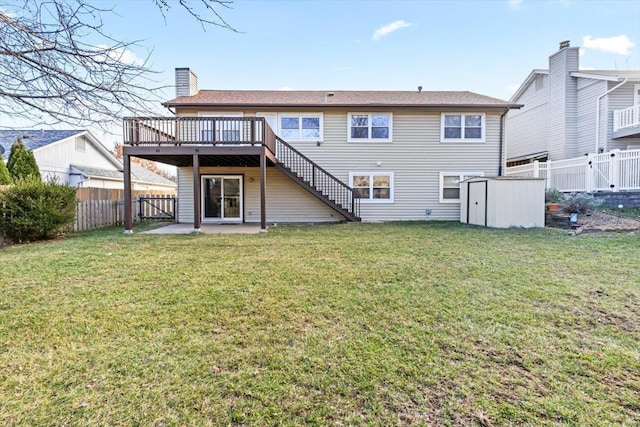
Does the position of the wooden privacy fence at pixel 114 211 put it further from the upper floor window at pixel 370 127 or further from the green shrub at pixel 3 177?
the upper floor window at pixel 370 127

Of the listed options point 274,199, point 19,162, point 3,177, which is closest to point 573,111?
point 274,199

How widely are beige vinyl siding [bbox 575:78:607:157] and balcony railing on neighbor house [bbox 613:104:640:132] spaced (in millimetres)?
459

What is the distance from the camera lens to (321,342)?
2.89 m

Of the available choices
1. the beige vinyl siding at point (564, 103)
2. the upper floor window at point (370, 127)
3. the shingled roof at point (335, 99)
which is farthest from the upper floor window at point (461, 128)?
the beige vinyl siding at point (564, 103)

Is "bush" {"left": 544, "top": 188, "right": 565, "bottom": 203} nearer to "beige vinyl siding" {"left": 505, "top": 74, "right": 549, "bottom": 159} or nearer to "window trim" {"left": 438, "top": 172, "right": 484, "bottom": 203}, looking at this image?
"window trim" {"left": 438, "top": 172, "right": 484, "bottom": 203}

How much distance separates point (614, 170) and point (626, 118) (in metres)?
4.27

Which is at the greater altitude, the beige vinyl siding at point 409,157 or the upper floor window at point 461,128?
the upper floor window at point 461,128

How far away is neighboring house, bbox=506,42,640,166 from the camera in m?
14.3

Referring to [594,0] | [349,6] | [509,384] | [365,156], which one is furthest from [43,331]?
[594,0]

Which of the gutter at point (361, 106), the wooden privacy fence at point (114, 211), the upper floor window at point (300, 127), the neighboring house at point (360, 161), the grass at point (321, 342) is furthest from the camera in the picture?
the upper floor window at point (300, 127)

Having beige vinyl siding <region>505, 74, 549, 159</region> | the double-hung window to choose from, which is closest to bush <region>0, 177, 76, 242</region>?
the double-hung window

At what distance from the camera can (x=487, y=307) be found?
363 cm

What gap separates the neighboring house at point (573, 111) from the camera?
1429 centimetres

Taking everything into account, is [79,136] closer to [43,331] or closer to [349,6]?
[349,6]
